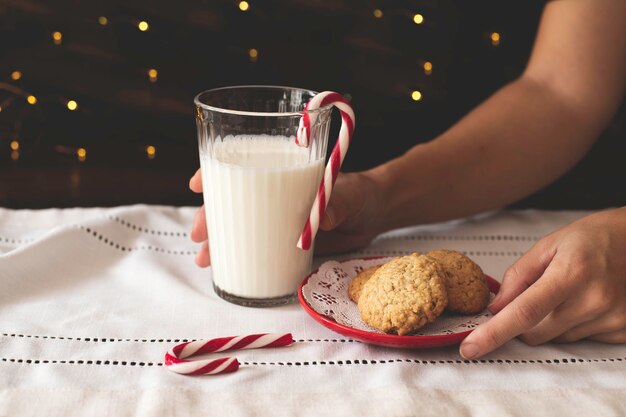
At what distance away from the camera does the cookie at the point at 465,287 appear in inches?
37.3

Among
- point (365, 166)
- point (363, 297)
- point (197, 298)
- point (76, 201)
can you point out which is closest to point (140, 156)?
point (76, 201)

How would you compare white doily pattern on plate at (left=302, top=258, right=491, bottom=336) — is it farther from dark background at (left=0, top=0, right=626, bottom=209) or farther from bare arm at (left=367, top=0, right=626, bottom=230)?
dark background at (left=0, top=0, right=626, bottom=209)

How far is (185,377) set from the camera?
0.84m

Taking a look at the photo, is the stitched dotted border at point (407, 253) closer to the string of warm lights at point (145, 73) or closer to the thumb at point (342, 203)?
the thumb at point (342, 203)

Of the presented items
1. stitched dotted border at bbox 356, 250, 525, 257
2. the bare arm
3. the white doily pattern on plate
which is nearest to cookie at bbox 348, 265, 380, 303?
the white doily pattern on plate

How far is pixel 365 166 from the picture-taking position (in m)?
1.74

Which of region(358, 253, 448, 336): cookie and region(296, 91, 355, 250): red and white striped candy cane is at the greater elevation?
region(296, 91, 355, 250): red and white striped candy cane

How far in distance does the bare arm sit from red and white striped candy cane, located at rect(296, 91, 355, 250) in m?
0.35

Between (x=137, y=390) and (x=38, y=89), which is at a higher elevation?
(x=38, y=89)

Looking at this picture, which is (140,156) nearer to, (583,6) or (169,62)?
(169,62)

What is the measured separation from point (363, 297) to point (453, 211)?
51cm

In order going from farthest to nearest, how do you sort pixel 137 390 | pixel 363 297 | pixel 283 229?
pixel 283 229
pixel 363 297
pixel 137 390

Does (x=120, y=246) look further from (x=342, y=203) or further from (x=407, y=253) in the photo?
(x=407, y=253)

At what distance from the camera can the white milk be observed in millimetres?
1002
